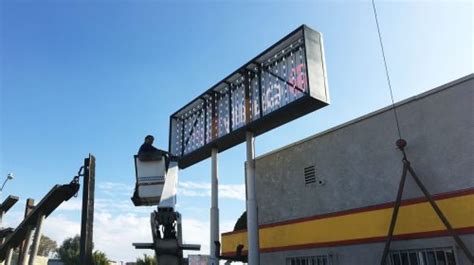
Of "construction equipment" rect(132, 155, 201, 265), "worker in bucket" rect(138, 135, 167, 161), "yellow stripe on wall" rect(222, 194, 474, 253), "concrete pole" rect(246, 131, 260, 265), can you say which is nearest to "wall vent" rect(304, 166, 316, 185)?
"yellow stripe on wall" rect(222, 194, 474, 253)

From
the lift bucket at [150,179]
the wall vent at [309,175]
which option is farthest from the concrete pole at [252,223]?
the lift bucket at [150,179]

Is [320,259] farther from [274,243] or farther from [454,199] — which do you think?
[454,199]

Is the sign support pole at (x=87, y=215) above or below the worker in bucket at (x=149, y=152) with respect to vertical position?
below

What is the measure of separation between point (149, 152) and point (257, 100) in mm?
8502

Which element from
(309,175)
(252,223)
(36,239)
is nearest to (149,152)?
(252,223)

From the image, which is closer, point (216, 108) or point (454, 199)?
point (454, 199)

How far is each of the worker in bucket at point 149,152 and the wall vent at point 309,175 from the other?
881 cm

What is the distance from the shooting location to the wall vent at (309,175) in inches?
595

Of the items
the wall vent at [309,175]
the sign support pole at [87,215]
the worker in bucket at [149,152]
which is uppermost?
the wall vent at [309,175]

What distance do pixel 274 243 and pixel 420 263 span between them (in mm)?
5784

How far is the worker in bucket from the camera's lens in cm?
741

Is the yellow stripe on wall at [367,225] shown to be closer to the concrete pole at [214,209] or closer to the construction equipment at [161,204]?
the concrete pole at [214,209]

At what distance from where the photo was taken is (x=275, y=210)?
16406 mm

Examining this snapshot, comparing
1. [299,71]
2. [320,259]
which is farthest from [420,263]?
[299,71]
